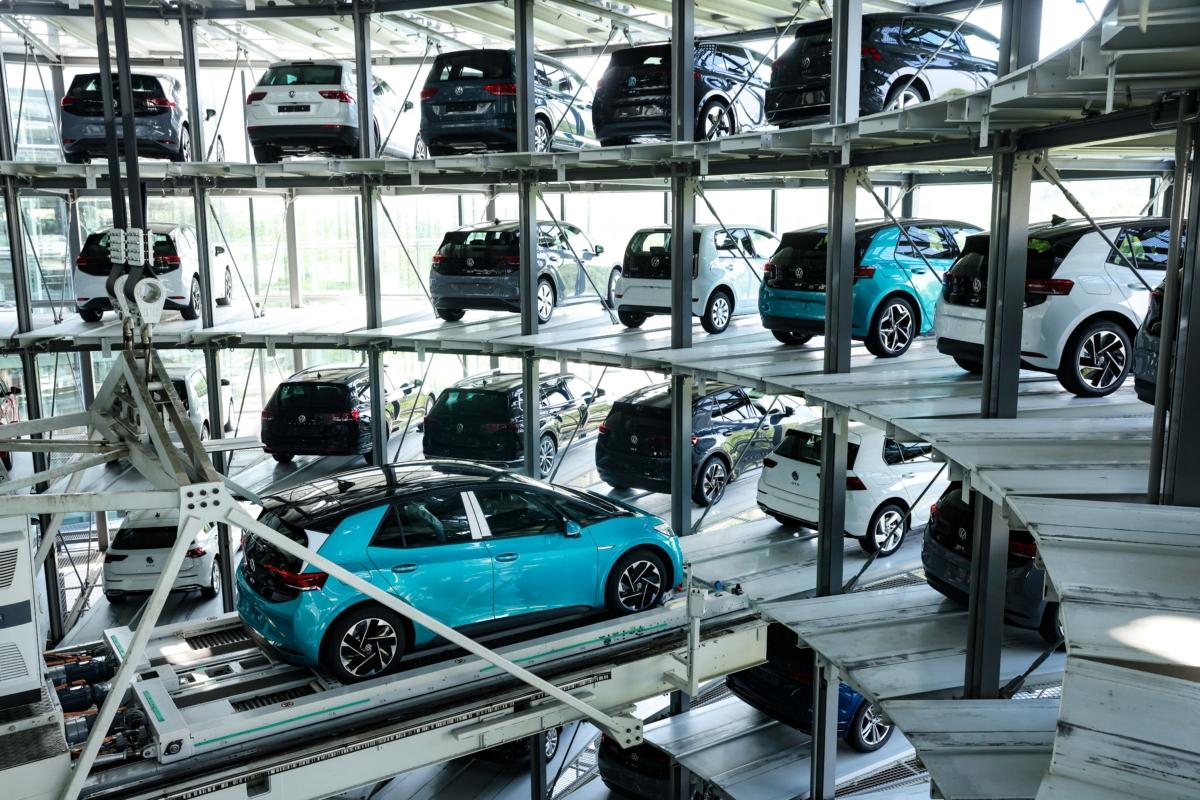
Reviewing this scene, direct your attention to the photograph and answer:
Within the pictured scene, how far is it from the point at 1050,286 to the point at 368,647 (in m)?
5.92

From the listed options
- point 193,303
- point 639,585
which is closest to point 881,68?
point 639,585

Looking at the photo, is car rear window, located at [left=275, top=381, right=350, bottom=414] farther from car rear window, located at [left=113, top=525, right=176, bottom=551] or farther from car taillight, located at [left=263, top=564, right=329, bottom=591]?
car taillight, located at [left=263, top=564, right=329, bottom=591]

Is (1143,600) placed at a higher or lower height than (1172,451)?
lower

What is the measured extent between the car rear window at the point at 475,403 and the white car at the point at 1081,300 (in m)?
6.07

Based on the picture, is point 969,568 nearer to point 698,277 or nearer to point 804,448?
point 804,448

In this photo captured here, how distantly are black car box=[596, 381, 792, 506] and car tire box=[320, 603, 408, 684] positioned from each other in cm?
523

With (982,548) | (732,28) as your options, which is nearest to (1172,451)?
(982,548)

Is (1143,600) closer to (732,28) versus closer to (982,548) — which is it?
(982,548)

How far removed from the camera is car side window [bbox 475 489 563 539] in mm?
7179

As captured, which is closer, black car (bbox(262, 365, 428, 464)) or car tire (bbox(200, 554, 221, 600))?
black car (bbox(262, 365, 428, 464))

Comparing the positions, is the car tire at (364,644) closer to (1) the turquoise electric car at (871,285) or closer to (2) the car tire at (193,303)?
(1) the turquoise electric car at (871,285)

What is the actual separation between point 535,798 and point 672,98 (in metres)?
7.81

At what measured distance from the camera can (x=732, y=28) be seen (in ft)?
46.8

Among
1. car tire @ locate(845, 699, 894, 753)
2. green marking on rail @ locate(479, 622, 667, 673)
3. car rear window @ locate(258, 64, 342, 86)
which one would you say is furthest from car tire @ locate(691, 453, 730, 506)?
car rear window @ locate(258, 64, 342, 86)
